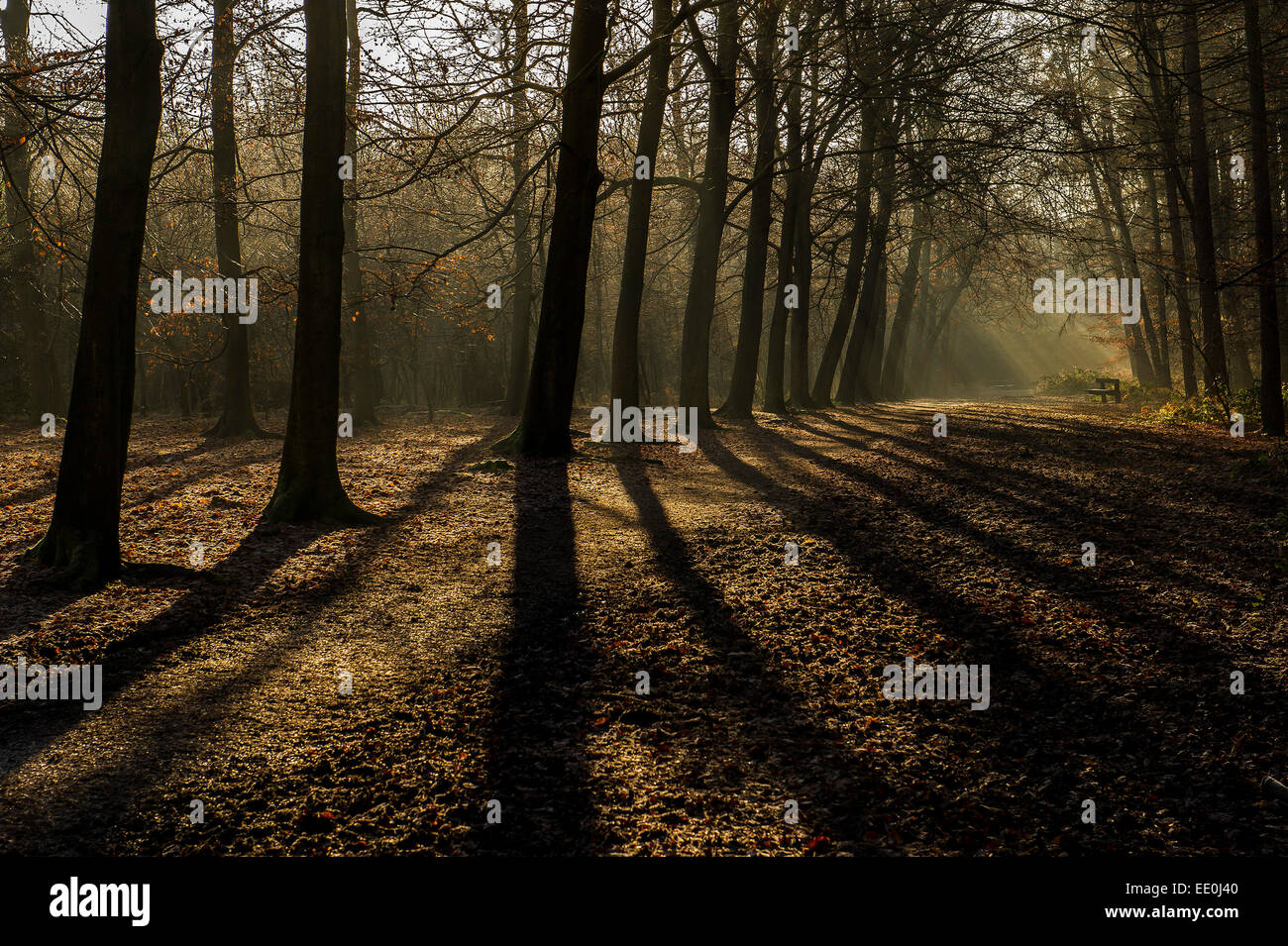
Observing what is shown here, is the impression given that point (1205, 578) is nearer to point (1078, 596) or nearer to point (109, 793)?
point (1078, 596)

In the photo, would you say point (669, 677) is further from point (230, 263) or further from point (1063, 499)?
point (230, 263)

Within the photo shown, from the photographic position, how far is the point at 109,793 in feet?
12.1

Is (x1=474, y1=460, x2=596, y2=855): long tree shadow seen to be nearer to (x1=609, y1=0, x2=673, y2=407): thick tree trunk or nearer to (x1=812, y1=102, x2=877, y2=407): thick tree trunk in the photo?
(x1=609, y1=0, x2=673, y2=407): thick tree trunk

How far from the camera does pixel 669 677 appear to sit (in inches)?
207

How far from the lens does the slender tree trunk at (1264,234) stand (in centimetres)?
1277

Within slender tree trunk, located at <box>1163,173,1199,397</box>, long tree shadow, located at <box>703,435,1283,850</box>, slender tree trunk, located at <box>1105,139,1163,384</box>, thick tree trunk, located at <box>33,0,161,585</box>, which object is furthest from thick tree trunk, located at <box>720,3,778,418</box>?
long tree shadow, located at <box>703,435,1283,850</box>

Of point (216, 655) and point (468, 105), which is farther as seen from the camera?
point (468, 105)

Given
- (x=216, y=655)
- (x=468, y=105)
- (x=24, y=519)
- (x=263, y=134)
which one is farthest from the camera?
(x=468, y=105)

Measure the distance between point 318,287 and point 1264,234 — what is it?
44.1 feet

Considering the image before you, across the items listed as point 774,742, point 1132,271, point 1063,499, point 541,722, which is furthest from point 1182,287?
point 541,722

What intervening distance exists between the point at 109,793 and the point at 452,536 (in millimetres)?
5286

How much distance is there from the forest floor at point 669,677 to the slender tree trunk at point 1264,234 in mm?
4560

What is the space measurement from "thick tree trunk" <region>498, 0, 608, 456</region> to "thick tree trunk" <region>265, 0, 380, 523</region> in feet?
11.7
